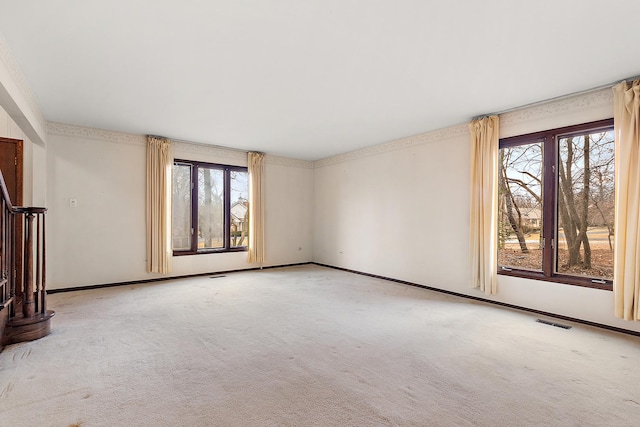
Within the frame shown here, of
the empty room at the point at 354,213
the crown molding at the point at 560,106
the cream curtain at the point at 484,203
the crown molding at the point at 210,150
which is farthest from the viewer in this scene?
the crown molding at the point at 210,150

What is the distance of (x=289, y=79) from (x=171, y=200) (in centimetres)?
369

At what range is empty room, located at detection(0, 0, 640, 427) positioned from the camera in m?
2.15

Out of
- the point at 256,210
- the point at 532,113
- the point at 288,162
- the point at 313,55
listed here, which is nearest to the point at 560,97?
the point at 532,113

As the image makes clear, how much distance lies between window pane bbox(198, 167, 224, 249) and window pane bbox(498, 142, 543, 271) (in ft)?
16.7

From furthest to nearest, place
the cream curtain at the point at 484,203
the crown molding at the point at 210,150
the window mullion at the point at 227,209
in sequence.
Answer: the window mullion at the point at 227,209 → the crown molding at the point at 210,150 → the cream curtain at the point at 484,203

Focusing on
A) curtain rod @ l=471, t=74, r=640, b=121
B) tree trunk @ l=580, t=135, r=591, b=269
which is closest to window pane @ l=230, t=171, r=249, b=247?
curtain rod @ l=471, t=74, r=640, b=121

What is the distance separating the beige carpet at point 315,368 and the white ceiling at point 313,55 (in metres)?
2.63

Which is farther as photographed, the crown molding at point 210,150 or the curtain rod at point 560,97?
the crown molding at point 210,150

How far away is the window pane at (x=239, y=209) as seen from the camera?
22.0 ft

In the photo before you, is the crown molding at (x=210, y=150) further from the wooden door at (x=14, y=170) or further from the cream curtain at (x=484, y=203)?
the cream curtain at (x=484, y=203)

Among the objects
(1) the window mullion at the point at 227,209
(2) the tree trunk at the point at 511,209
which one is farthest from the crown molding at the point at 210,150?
(2) the tree trunk at the point at 511,209

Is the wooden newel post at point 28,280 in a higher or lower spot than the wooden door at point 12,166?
lower

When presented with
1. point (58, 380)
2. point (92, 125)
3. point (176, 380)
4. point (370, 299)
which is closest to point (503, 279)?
point (370, 299)

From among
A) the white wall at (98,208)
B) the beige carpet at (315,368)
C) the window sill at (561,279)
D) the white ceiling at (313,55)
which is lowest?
the beige carpet at (315,368)
